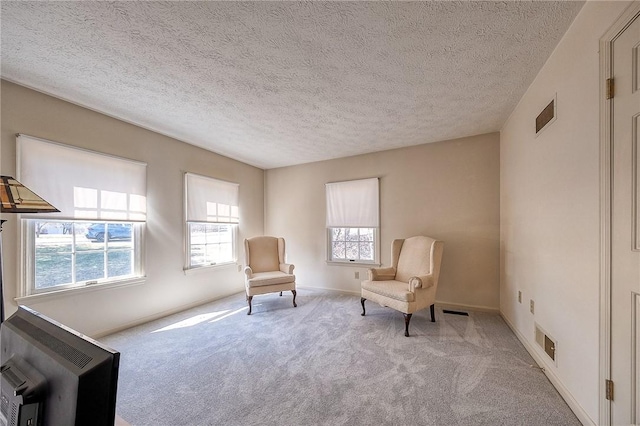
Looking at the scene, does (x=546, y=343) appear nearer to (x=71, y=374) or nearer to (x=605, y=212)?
(x=605, y=212)

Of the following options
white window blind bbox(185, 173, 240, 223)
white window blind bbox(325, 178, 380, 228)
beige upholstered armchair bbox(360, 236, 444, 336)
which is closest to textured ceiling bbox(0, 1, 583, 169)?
white window blind bbox(185, 173, 240, 223)

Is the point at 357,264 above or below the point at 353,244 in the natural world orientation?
below

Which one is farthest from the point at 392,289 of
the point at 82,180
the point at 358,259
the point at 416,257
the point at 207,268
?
the point at 82,180

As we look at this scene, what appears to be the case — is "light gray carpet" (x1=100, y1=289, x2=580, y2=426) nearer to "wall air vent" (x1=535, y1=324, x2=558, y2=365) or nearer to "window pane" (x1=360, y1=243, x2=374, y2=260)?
"wall air vent" (x1=535, y1=324, x2=558, y2=365)

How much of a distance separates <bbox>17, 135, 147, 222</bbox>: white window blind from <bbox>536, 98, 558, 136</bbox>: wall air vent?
4202mm

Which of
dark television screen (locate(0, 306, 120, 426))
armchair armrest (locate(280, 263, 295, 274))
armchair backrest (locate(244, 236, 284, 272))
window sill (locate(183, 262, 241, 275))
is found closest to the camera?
dark television screen (locate(0, 306, 120, 426))

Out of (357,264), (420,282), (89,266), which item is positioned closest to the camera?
(89,266)

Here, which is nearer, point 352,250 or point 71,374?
point 71,374

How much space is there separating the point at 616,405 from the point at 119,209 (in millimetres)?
4339

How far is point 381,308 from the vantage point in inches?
141

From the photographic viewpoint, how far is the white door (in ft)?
3.85

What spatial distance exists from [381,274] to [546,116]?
94.4 inches

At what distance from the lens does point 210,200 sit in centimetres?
406

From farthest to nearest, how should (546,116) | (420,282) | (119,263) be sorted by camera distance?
(119,263), (420,282), (546,116)
